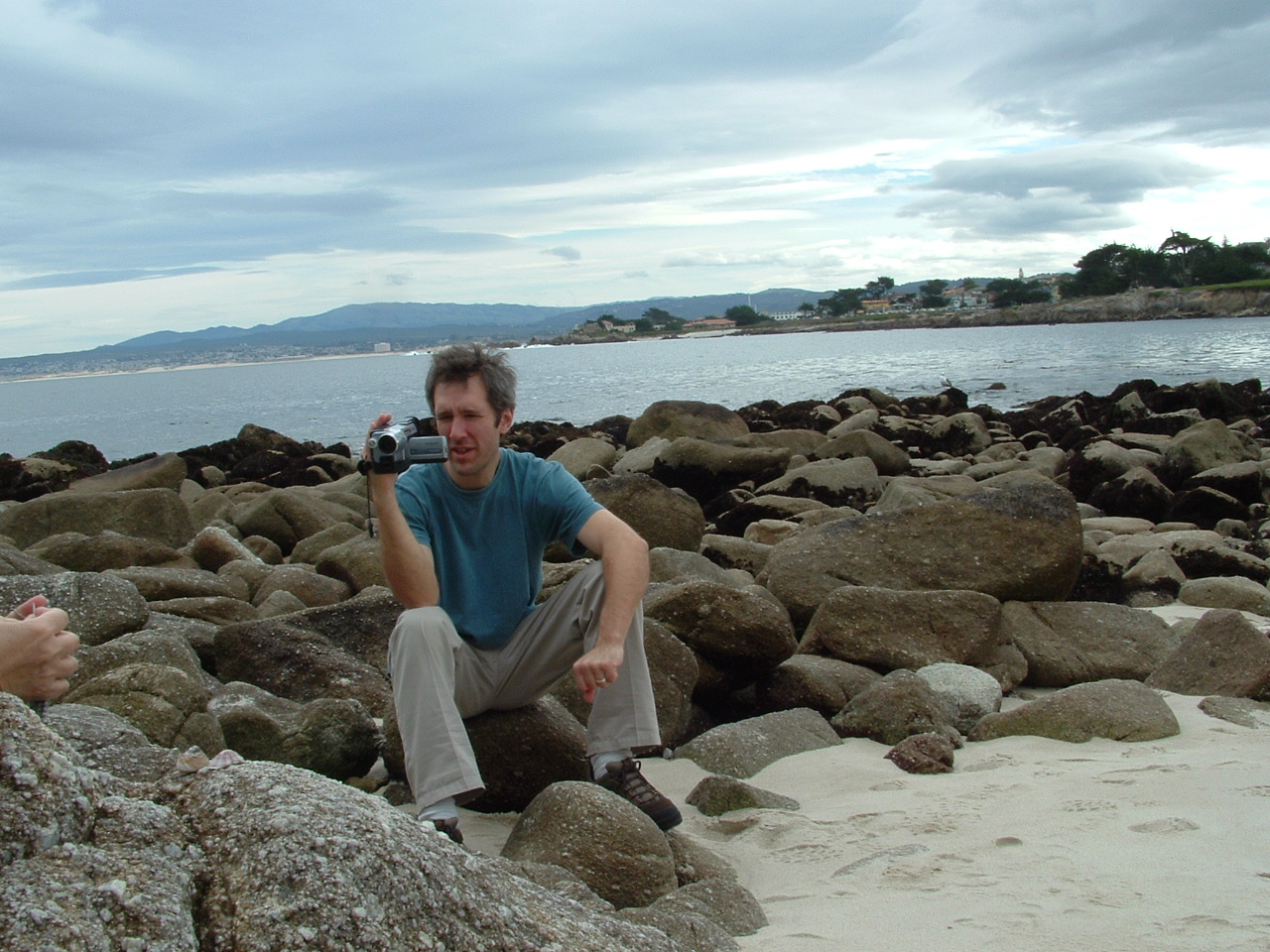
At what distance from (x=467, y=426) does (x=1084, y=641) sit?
3.69m

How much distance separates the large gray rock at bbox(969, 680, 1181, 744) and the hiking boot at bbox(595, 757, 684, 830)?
5.36ft

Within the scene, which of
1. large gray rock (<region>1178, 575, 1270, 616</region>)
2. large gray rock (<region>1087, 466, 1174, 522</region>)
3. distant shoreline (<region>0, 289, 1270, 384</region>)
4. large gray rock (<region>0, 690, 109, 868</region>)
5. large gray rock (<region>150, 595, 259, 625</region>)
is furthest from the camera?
distant shoreline (<region>0, 289, 1270, 384</region>)

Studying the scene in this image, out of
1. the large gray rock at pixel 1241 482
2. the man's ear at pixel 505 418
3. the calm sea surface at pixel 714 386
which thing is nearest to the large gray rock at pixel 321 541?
the man's ear at pixel 505 418

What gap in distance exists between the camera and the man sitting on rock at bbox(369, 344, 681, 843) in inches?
150

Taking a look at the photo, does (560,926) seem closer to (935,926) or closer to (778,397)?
(935,926)

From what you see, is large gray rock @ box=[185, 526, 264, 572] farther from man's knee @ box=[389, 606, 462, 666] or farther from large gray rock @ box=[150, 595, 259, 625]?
man's knee @ box=[389, 606, 462, 666]

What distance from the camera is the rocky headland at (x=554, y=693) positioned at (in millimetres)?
1973

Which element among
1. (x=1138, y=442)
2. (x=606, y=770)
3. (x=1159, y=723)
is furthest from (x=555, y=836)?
(x=1138, y=442)

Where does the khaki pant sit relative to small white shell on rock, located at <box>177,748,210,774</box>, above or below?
below

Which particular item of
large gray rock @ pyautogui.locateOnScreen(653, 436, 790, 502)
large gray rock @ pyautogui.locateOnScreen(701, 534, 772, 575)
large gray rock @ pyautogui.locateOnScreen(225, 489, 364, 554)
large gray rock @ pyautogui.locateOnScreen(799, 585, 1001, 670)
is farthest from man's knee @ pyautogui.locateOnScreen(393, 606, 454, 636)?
large gray rock @ pyautogui.locateOnScreen(653, 436, 790, 502)

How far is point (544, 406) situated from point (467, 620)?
3564 centimetres

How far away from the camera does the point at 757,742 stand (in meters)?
4.68

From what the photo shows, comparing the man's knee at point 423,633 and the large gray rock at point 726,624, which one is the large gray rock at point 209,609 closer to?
the large gray rock at point 726,624

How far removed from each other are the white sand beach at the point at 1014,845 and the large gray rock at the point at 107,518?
24.3 feet
